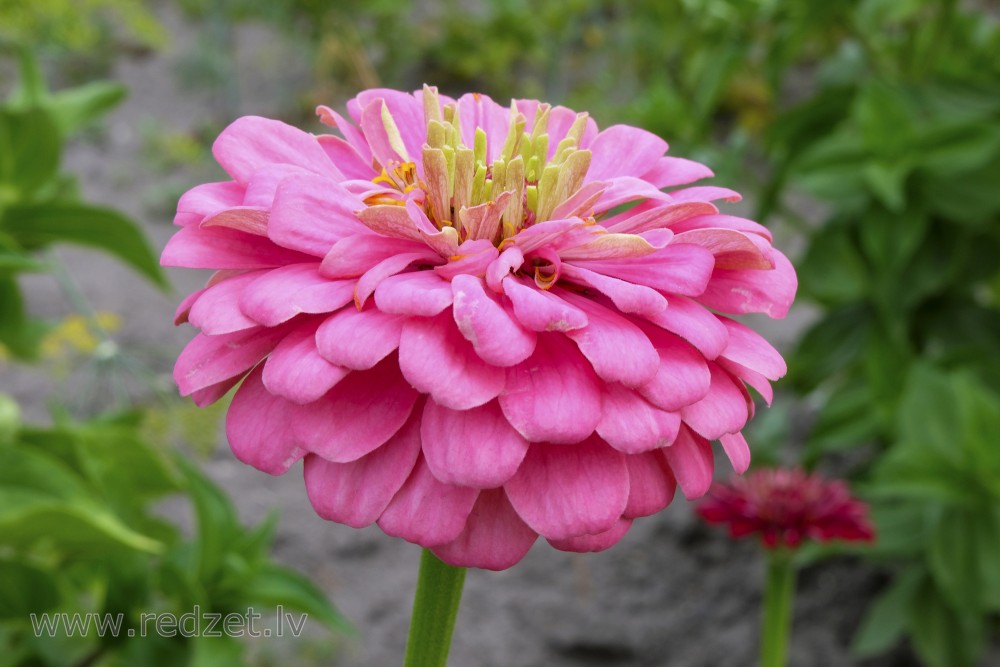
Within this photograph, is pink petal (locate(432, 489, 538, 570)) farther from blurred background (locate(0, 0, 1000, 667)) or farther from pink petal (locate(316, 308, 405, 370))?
blurred background (locate(0, 0, 1000, 667))

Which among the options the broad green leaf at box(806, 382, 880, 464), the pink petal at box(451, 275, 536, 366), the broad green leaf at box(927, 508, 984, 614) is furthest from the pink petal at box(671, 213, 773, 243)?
the broad green leaf at box(806, 382, 880, 464)

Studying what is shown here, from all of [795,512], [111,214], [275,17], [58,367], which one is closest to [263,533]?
[111,214]

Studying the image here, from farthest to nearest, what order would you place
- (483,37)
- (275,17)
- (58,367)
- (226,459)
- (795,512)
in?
(483,37), (275,17), (226,459), (58,367), (795,512)

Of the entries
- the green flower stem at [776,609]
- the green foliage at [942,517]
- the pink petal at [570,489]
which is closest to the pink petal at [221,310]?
the pink petal at [570,489]

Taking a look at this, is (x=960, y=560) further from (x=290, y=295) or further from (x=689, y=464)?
(x=290, y=295)

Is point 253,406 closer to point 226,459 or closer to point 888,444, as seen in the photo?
point 888,444

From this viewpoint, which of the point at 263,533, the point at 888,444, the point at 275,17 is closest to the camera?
the point at 263,533
